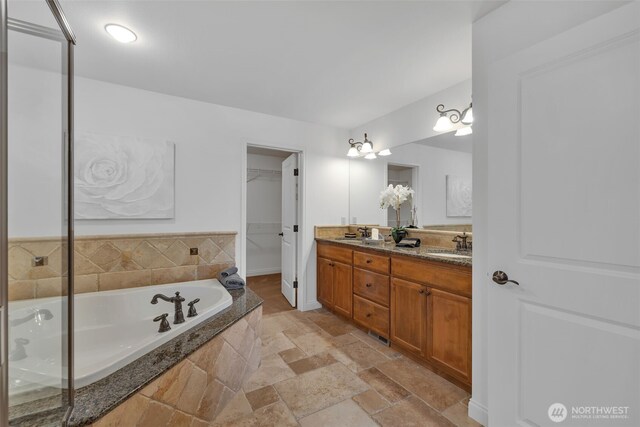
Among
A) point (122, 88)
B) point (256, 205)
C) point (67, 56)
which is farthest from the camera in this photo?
point (256, 205)

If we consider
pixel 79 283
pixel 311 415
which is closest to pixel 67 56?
pixel 79 283

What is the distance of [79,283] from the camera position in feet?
7.23

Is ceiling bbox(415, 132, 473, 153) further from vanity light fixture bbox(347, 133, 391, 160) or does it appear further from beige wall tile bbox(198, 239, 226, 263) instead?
beige wall tile bbox(198, 239, 226, 263)

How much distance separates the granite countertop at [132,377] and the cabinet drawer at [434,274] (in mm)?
1317

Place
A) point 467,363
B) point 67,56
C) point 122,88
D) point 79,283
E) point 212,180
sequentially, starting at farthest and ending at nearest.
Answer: point 212,180 → point 122,88 → point 79,283 → point 467,363 → point 67,56

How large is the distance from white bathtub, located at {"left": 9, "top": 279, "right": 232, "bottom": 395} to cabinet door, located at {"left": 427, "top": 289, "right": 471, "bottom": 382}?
1484 mm

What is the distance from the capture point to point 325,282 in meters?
3.21

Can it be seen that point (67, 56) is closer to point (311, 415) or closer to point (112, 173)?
point (112, 173)

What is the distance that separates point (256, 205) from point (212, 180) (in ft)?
7.75

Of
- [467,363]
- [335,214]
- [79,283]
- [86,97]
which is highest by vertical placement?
[86,97]

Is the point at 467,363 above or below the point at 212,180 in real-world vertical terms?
below

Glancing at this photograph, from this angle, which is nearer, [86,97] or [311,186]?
[86,97]

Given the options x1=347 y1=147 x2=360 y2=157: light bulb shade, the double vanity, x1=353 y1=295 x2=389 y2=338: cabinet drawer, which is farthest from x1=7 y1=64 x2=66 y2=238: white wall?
x1=347 y1=147 x2=360 y2=157: light bulb shade

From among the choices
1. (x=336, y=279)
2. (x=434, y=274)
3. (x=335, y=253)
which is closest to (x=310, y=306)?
(x=336, y=279)
